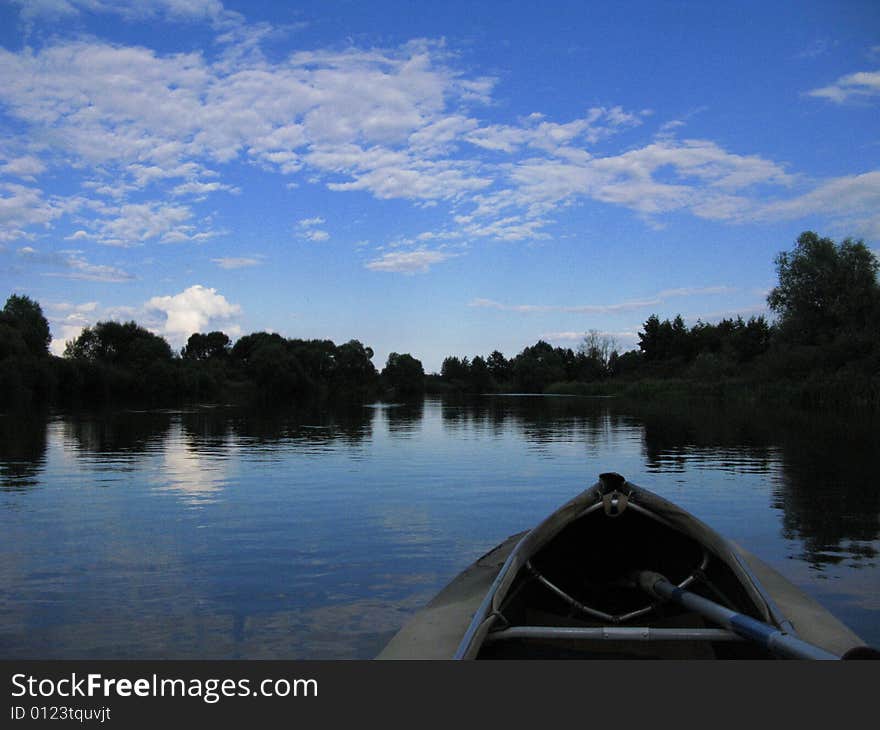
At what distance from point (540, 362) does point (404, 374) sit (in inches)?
1135

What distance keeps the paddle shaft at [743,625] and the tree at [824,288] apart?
60435 mm

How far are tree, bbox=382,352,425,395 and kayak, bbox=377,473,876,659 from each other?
142329mm

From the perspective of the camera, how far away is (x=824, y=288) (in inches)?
2493

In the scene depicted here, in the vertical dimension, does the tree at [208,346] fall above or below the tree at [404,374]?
above

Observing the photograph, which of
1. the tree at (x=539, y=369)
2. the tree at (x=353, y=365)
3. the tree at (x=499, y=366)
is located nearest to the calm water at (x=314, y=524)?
the tree at (x=353, y=365)

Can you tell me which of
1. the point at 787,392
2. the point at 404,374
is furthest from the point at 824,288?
the point at 404,374

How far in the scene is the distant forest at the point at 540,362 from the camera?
56.4 m

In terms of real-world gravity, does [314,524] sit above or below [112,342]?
below

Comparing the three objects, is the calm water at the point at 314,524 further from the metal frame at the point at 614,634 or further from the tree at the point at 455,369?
the tree at the point at 455,369

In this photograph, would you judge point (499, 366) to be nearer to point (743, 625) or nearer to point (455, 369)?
point (455, 369)

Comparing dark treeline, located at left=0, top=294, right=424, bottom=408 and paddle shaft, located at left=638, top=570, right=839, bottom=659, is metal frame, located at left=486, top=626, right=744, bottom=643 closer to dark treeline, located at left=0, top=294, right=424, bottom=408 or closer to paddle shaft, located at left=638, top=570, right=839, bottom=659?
paddle shaft, located at left=638, top=570, right=839, bottom=659

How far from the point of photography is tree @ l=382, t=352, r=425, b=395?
500ft
